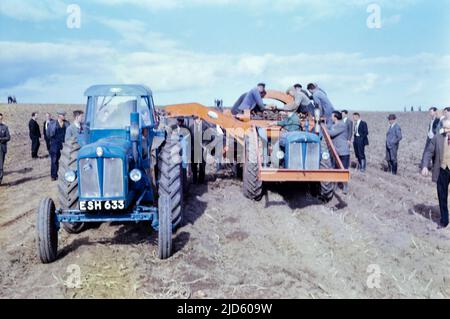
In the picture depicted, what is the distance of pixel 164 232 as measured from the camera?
6473 millimetres

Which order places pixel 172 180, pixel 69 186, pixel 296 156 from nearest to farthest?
pixel 69 186 < pixel 172 180 < pixel 296 156

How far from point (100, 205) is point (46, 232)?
2.41ft

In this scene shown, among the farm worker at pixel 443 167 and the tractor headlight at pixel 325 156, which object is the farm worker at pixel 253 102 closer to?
the tractor headlight at pixel 325 156

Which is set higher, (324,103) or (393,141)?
(324,103)

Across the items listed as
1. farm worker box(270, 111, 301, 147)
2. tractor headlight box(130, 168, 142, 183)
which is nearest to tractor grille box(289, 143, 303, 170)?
farm worker box(270, 111, 301, 147)

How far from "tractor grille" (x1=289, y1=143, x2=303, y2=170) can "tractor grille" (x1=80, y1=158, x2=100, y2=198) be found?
3.86m

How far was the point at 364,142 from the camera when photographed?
14094 mm

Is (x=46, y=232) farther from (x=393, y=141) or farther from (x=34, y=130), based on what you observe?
(x=34, y=130)

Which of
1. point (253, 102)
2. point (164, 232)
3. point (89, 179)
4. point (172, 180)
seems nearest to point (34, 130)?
point (253, 102)

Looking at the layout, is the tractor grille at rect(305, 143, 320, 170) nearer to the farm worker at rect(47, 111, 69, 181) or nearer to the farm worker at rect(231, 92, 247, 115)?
the farm worker at rect(231, 92, 247, 115)

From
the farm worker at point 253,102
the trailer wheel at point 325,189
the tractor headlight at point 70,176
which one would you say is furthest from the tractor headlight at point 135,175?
the farm worker at point 253,102

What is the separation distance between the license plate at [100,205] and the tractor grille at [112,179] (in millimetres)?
104
